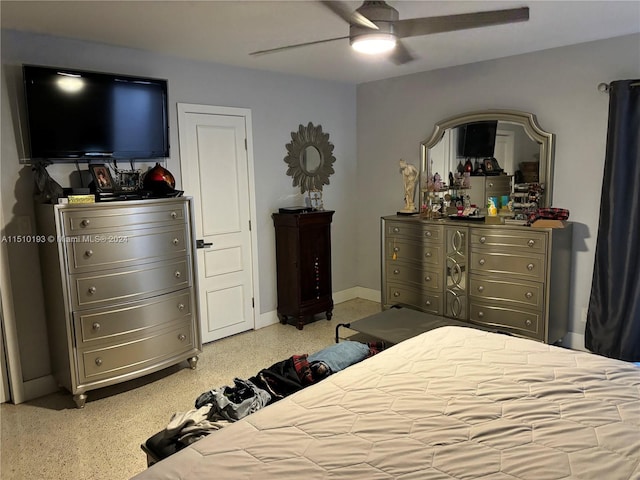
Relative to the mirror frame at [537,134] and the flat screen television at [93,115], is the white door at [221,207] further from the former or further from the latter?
the mirror frame at [537,134]

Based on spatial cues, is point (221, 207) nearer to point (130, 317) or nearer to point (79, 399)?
point (130, 317)

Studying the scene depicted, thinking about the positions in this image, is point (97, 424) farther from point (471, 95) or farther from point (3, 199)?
point (471, 95)

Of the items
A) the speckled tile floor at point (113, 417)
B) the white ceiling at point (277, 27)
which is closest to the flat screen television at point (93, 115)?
the white ceiling at point (277, 27)

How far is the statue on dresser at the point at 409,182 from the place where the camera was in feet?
15.5

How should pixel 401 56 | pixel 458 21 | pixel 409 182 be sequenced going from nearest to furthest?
pixel 458 21 < pixel 401 56 < pixel 409 182

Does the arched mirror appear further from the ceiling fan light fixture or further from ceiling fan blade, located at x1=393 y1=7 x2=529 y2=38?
ceiling fan blade, located at x1=393 y1=7 x2=529 y2=38

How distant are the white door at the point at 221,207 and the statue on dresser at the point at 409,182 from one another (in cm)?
151

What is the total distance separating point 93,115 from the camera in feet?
11.0

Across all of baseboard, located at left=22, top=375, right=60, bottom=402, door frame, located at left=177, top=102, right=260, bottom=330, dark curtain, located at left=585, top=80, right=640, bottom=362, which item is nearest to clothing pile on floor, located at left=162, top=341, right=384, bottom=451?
baseboard, located at left=22, top=375, right=60, bottom=402

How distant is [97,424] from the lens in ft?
9.86

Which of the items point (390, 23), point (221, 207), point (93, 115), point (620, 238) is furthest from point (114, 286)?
point (620, 238)

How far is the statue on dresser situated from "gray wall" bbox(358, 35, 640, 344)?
0.98 ft

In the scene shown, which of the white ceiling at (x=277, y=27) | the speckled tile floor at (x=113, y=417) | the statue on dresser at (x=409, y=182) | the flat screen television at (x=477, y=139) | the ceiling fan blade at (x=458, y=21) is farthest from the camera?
the statue on dresser at (x=409, y=182)

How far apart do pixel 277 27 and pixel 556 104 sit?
2.37 meters
